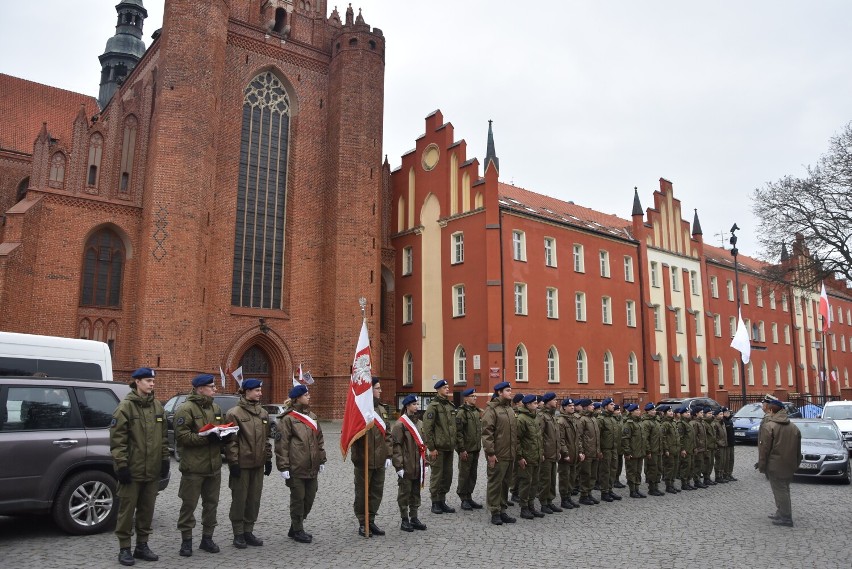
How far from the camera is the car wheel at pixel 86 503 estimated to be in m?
7.59

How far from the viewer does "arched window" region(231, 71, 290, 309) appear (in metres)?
27.9

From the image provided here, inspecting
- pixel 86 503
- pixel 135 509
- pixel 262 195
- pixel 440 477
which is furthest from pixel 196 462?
pixel 262 195

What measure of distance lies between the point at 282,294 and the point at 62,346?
55.0 ft

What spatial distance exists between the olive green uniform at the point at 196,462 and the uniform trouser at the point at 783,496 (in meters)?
7.63

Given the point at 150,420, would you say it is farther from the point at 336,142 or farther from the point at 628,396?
the point at 628,396

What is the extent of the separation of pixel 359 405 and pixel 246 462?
5.61 feet

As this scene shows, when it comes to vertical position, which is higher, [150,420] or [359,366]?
[359,366]

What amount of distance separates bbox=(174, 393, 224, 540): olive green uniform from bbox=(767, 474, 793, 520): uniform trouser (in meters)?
7.63

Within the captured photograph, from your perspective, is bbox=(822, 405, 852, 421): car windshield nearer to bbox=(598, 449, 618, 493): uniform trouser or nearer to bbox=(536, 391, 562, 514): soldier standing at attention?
bbox=(598, 449, 618, 493): uniform trouser

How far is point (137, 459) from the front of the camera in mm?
6684

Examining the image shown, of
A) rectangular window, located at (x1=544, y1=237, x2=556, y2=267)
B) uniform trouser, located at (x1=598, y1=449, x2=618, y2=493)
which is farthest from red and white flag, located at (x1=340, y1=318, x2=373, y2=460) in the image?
rectangular window, located at (x1=544, y1=237, x2=556, y2=267)

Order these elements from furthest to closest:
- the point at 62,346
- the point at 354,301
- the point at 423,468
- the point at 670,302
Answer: the point at 670,302 < the point at 354,301 < the point at 62,346 < the point at 423,468

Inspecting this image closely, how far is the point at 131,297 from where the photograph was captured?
83.6ft

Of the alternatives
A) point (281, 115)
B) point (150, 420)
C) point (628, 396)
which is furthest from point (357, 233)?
point (150, 420)
